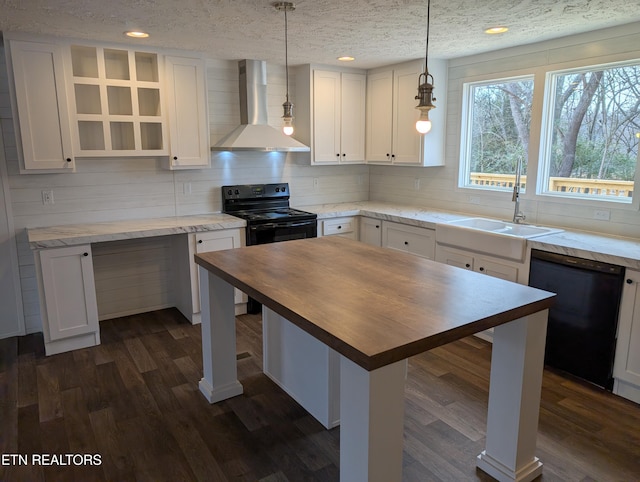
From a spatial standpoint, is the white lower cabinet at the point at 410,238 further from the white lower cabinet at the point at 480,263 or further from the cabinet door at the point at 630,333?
the cabinet door at the point at 630,333

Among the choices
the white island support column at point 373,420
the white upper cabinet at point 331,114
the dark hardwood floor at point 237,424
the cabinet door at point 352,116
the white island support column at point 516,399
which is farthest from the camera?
the cabinet door at point 352,116

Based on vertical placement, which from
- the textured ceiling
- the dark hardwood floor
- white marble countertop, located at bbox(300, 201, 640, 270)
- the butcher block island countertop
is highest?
the textured ceiling

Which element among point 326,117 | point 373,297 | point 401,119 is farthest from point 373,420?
point 326,117

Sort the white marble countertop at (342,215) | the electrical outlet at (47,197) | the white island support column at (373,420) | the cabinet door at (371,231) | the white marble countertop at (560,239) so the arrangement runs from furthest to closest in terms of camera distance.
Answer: the cabinet door at (371,231) → the electrical outlet at (47,197) → the white marble countertop at (342,215) → the white marble countertop at (560,239) → the white island support column at (373,420)

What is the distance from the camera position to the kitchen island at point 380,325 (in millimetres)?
1522

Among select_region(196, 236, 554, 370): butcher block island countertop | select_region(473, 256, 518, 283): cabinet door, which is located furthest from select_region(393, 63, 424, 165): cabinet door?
select_region(196, 236, 554, 370): butcher block island countertop

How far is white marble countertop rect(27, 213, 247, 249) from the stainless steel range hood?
0.70 meters

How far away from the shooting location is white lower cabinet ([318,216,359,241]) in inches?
179

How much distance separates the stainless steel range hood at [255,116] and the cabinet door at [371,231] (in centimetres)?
98

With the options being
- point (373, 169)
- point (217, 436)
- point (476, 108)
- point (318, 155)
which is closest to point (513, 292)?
point (217, 436)

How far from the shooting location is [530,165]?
375 centimetres

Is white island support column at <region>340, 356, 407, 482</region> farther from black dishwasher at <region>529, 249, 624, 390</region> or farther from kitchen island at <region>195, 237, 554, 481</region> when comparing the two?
black dishwasher at <region>529, 249, 624, 390</region>

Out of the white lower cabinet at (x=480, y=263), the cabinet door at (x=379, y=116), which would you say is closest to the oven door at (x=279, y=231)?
the cabinet door at (x=379, y=116)

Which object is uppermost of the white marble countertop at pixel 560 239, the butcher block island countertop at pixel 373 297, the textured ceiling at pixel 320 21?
the textured ceiling at pixel 320 21
